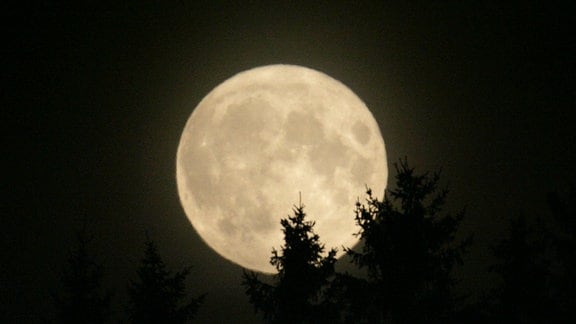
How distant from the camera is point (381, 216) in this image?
1546 centimetres

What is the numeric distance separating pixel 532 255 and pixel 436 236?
177 inches

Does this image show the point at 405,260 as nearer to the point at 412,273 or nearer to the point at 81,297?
the point at 412,273

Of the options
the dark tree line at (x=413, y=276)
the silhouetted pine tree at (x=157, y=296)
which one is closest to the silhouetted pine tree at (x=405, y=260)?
the dark tree line at (x=413, y=276)

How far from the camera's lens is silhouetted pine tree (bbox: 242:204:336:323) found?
649 inches

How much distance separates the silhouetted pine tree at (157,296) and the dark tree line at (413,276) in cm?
407

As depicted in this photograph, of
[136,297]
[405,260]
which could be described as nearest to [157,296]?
[136,297]

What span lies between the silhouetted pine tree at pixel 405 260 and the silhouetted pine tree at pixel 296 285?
1496 millimetres

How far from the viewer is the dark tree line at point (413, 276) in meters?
14.2

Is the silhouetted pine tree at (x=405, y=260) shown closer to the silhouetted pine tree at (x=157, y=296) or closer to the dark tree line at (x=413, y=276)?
the dark tree line at (x=413, y=276)

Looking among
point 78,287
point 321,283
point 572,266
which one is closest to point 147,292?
point 78,287

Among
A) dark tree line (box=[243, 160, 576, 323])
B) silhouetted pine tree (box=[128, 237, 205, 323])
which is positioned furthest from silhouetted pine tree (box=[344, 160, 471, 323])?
silhouetted pine tree (box=[128, 237, 205, 323])

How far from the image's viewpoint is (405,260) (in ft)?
48.1

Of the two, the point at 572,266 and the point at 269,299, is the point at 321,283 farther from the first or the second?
the point at 572,266

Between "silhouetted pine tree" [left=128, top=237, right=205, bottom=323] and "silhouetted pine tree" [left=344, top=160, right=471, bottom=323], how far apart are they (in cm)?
714
